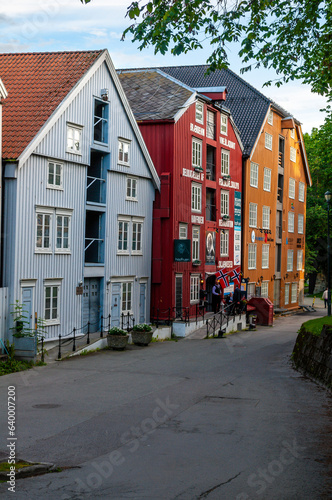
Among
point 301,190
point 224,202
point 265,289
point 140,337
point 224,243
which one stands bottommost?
point 140,337

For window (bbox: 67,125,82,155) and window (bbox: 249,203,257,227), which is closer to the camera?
window (bbox: 67,125,82,155)

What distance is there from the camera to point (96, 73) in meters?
29.4

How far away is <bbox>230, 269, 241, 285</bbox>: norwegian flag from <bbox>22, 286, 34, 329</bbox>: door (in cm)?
1922

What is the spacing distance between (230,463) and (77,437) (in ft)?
11.3

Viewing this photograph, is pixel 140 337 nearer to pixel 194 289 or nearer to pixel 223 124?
pixel 194 289

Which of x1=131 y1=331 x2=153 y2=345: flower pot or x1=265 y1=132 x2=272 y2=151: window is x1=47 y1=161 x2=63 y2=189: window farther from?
x1=265 y1=132 x2=272 y2=151: window

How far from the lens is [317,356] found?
883 inches

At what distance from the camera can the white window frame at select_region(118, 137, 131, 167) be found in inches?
1244

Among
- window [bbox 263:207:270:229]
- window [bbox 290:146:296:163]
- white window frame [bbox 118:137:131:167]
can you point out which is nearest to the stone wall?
A: white window frame [bbox 118:137:131:167]

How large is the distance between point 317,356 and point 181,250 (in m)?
14.0

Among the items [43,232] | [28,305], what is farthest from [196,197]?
[28,305]

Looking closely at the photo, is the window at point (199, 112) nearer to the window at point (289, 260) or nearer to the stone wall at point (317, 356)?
the stone wall at point (317, 356)

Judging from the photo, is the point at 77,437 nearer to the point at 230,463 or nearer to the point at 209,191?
the point at 230,463

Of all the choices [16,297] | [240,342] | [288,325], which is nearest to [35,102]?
[16,297]
